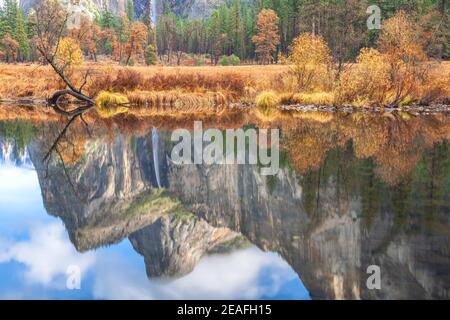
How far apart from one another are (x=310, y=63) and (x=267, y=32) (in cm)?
4801

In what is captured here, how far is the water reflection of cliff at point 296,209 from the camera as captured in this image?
581 cm

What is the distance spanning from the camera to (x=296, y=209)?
27.0ft

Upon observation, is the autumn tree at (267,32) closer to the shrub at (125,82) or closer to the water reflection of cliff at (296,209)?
the shrub at (125,82)

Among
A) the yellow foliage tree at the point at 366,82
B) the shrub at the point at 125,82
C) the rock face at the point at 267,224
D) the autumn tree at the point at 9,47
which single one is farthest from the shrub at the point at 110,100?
the autumn tree at the point at 9,47

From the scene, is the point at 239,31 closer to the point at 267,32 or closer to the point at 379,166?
the point at 267,32

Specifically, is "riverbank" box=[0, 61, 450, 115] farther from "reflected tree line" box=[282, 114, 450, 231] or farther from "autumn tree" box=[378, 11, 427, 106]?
"reflected tree line" box=[282, 114, 450, 231]

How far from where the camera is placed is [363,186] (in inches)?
370

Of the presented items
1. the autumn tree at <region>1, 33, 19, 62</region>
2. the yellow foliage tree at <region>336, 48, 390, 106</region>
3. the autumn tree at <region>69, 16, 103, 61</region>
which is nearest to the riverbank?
the yellow foliage tree at <region>336, 48, 390, 106</region>

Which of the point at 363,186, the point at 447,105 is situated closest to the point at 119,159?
the point at 363,186

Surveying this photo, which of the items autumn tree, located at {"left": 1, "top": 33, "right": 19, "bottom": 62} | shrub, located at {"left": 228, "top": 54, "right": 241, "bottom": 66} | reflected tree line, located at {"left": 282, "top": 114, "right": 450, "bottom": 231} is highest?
autumn tree, located at {"left": 1, "top": 33, "right": 19, "bottom": 62}

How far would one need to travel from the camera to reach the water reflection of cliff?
5.81m

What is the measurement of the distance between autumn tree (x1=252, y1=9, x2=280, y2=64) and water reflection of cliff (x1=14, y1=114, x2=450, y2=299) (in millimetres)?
64848

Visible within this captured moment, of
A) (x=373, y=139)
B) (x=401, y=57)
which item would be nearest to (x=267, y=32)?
(x=401, y=57)

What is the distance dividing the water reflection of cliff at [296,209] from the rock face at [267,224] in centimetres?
2
